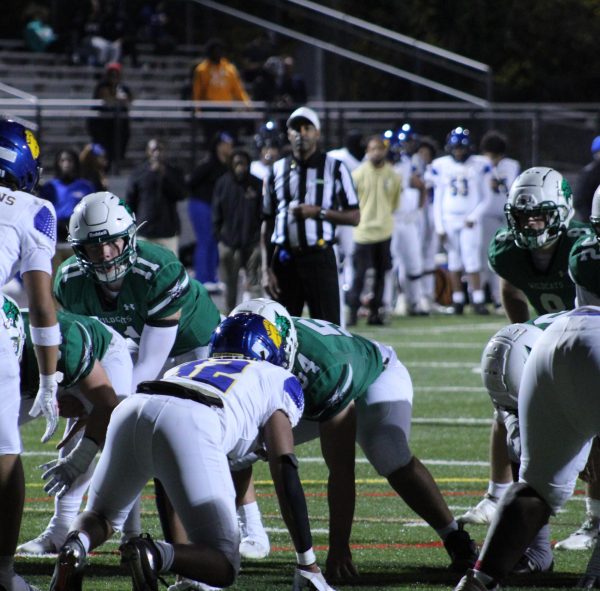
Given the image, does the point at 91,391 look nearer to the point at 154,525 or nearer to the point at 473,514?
the point at 154,525

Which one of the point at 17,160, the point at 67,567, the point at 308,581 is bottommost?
the point at 308,581

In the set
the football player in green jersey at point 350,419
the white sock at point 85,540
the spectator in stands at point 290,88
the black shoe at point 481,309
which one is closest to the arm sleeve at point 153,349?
the football player in green jersey at point 350,419

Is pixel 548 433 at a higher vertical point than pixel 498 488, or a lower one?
higher

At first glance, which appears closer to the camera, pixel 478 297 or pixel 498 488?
pixel 498 488

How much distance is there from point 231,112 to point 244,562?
13.0 metres

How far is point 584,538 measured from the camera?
18.2ft

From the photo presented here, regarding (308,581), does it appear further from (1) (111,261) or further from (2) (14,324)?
(1) (111,261)

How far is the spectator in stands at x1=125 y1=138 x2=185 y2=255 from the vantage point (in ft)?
45.6

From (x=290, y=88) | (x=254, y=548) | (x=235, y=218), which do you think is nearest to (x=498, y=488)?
(x=254, y=548)

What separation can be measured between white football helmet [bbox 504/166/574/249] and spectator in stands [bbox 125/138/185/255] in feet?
27.5

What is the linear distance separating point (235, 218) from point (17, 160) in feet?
29.7

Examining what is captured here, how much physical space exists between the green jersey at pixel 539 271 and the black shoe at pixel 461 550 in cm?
135

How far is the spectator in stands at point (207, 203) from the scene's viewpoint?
49.4 ft

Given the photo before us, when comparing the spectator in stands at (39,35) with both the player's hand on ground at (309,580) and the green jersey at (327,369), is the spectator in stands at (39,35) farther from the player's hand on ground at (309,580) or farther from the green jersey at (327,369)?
the player's hand on ground at (309,580)
